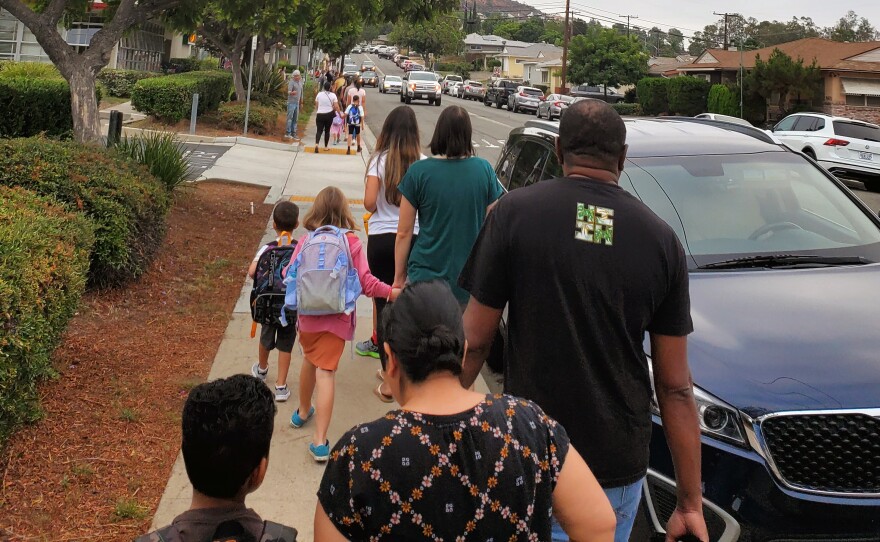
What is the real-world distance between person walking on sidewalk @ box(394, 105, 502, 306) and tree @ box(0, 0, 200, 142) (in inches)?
313

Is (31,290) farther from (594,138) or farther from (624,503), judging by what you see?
(624,503)

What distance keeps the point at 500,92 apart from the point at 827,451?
51402 mm

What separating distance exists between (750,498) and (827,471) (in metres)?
0.30

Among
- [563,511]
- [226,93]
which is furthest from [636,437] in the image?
[226,93]

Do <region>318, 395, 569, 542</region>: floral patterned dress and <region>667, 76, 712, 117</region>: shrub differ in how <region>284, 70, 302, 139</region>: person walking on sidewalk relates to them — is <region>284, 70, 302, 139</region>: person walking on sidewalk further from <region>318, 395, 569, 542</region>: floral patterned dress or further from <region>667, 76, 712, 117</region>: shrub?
<region>667, 76, 712, 117</region>: shrub

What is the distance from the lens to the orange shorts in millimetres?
4840

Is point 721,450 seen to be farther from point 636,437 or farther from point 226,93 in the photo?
point 226,93

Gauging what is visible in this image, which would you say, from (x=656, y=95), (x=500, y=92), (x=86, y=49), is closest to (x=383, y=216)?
(x=86, y=49)

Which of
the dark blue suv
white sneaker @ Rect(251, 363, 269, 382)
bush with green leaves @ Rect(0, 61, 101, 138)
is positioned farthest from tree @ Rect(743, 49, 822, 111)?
white sneaker @ Rect(251, 363, 269, 382)

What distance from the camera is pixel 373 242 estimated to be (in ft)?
18.7

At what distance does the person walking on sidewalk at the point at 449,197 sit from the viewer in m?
4.68

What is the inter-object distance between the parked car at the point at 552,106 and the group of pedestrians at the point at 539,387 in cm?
3892

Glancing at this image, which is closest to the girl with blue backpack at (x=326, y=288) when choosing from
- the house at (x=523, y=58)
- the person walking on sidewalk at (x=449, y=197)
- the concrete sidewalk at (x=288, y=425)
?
the concrete sidewalk at (x=288, y=425)

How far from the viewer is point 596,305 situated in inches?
97.0
